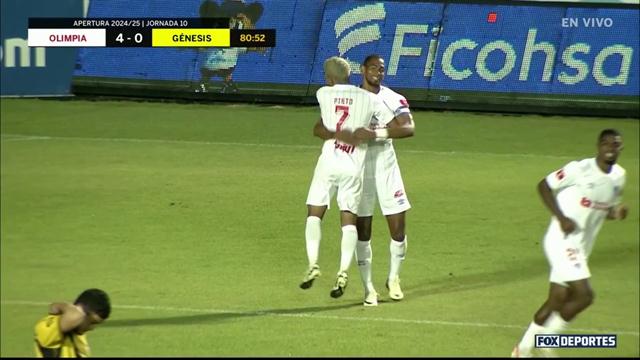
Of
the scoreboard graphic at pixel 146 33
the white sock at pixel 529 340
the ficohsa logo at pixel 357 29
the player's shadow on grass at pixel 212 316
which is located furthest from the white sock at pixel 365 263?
the scoreboard graphic at pixel 146 33

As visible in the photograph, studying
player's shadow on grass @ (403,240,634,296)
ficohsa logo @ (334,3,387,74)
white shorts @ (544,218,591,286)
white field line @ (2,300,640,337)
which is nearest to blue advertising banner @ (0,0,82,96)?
ficohsa logo @ (334,3,387,74)

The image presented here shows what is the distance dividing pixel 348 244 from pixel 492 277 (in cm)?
236

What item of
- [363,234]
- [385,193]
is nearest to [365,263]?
[363,234]

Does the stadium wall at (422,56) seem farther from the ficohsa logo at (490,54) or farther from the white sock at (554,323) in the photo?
the white sock at (554,323)

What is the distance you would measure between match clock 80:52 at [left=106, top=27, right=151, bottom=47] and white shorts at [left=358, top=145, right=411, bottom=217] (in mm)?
16346

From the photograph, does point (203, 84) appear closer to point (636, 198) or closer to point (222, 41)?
point (222, 41)

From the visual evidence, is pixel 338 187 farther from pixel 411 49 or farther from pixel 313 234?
pixel 411 49

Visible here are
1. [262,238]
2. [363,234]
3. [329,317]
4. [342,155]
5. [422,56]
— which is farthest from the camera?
[422,56]

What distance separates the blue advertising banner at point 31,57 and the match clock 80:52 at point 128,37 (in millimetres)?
831

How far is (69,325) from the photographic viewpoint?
8.05 meters

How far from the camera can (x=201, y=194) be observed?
1792 cm

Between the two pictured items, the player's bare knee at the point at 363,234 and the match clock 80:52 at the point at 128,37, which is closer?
the player's bare knee at the point at 363,234

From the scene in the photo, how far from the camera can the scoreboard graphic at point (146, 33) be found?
2714cm

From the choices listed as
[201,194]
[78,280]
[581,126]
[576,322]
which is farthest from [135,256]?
[581,126]
